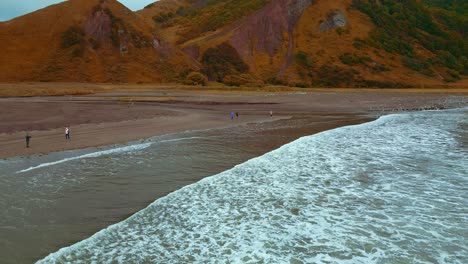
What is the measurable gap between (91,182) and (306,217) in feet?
22.4

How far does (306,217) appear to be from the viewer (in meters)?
9.05

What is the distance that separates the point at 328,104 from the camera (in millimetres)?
44406

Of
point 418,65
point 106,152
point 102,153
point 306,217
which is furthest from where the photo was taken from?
point 418,65

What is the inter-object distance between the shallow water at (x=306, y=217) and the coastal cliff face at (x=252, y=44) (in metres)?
58.7

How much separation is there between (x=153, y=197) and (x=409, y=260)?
21.8 ft

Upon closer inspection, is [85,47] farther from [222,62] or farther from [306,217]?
[306,217]

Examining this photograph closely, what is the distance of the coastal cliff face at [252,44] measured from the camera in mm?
69125

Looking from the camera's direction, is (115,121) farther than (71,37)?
No

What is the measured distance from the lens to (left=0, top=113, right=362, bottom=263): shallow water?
7.80 m

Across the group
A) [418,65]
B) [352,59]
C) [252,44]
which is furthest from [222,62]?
[418,65]

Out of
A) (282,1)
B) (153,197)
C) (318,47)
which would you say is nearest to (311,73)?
(318,47)

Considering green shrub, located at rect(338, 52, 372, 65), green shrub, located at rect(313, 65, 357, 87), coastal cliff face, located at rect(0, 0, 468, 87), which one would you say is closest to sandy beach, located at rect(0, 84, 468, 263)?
coastal cliff face, located at rect(0, 0, 468, 87)

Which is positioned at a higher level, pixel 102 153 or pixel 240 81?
pixel 240 81

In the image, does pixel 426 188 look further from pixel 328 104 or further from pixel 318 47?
pixel 318 47
